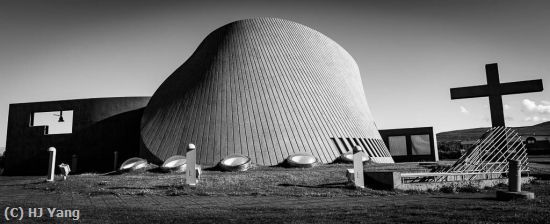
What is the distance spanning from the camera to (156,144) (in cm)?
2066

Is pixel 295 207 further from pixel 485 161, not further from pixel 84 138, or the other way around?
pixel 84 138

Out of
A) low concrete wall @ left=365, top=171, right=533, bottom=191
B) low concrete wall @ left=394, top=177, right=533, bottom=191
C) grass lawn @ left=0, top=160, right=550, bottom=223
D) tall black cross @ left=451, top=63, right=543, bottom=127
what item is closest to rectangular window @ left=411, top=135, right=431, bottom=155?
tall black cross @ left=451, top=63, right=543, bottom=127

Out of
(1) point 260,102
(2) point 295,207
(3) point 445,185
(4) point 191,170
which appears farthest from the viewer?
(1) point 260,102

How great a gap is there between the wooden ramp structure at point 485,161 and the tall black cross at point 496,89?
6.28ft

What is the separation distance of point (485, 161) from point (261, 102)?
1172 centimetres

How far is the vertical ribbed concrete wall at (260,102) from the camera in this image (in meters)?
19.1

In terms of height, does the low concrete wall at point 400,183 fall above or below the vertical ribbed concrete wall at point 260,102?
below

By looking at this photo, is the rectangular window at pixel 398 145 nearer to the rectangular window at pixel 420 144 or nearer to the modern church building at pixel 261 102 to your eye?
the rectangular window at pixel 420 144

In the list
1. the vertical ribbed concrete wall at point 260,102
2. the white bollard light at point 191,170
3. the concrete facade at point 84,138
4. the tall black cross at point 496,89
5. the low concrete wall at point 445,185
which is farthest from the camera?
the concrete facade at point 84,138

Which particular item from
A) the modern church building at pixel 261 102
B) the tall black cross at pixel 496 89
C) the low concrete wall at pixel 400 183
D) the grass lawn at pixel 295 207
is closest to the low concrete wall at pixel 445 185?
the low concrete wall at pixel 400 183

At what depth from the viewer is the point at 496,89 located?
571 inches

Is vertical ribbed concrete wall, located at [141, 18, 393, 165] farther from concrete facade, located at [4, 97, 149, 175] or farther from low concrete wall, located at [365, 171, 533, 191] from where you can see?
low concrete wall, located at [365, 171, 533, 191]

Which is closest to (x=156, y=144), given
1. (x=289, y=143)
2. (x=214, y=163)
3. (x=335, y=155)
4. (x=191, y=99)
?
(x=191, y=99)

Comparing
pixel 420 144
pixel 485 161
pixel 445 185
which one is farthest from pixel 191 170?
pixel 420 144
